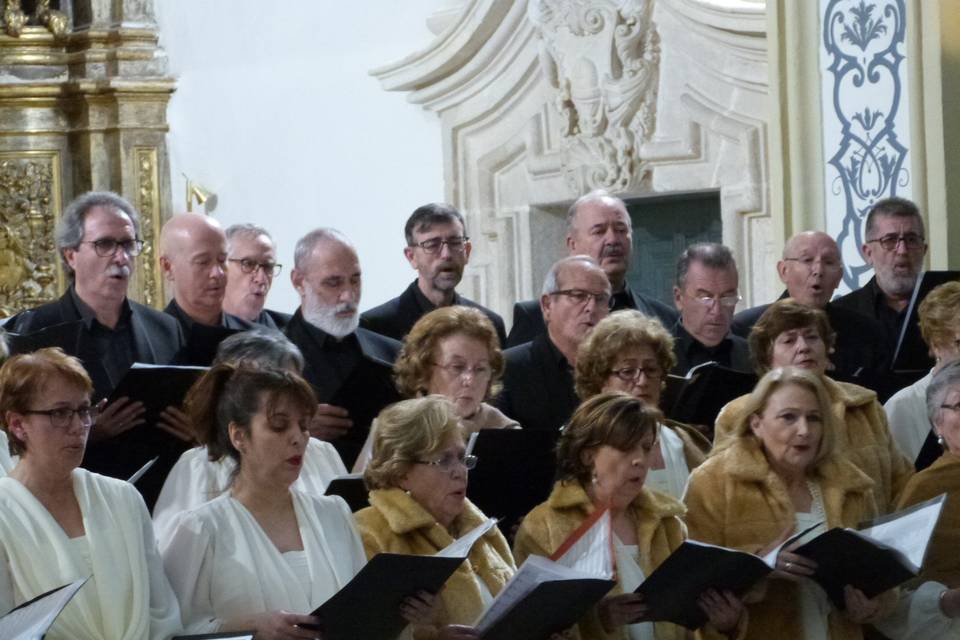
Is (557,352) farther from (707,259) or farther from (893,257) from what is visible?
(893,257)

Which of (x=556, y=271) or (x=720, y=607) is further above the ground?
(x=556, y=271)

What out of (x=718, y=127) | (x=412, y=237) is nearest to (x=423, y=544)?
(x=412, y=237)

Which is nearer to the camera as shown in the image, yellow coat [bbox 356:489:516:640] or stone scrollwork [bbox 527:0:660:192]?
yellow coat [bbox 356:489:516:640]

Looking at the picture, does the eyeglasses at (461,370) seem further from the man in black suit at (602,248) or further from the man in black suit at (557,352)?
the man in black suit at (602,248)

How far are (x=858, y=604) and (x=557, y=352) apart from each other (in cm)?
138

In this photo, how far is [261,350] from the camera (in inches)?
198

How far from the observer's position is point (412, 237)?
6.86 metres

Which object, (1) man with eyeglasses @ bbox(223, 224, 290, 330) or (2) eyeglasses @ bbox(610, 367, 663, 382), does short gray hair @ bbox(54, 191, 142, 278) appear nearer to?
(1) man with eyeglasses @ bbox(223, 224, 290, 330)

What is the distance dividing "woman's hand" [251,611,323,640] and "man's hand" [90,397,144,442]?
38.7 inches

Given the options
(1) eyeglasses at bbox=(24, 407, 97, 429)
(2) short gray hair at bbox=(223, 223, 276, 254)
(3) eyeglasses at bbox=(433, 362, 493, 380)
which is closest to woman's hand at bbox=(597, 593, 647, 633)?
(3) eyeglasses at bbox=(433, 362, 493, 380)

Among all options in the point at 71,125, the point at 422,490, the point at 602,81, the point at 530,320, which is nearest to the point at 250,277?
the point at 530,320

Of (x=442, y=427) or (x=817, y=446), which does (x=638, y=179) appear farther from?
(x=442, y=427)

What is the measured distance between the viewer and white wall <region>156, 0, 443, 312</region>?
32.6 ft

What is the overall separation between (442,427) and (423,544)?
250 millimetres
